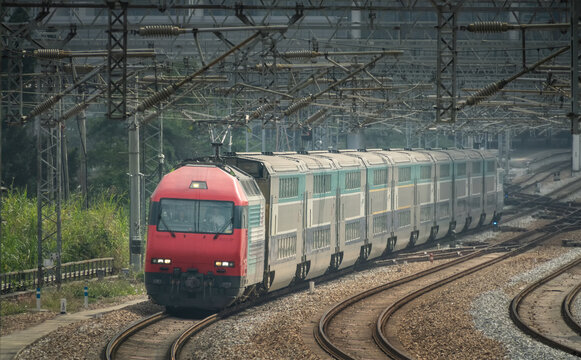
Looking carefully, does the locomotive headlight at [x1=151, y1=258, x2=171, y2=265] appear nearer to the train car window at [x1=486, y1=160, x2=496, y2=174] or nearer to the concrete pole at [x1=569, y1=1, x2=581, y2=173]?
the concrete pole at [x1=569, y1=1, x2=581, y2=173]

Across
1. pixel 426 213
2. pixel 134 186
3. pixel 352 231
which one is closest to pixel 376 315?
pixel 352 231

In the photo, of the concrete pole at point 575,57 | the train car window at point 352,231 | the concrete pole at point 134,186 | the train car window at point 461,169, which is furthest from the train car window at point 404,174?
the concrete pole at point 575,57

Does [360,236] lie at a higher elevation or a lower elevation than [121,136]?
lower

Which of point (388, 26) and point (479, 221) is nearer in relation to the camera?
point (388, 26)

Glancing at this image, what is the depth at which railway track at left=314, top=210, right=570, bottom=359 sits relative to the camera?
20.1 m

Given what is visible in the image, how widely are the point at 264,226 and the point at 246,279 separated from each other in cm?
207

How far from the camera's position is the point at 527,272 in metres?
35.3

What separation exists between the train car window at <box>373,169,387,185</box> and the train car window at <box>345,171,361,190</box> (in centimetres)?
186

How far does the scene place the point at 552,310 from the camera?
86.6ft

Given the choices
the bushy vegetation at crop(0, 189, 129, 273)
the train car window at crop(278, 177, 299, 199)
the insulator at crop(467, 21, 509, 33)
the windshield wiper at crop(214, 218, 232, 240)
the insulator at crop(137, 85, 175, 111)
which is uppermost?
the insulator at crop(467, 21, 509, 33)

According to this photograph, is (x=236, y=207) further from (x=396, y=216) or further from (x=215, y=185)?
(x=396, y=216)

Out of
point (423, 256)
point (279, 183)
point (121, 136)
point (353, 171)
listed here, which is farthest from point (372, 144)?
point (279, 183)

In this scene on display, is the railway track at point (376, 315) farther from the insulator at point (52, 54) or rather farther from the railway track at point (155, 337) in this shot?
the insulator at point (52, 54)

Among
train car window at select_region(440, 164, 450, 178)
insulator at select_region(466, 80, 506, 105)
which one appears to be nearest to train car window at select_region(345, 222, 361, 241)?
insulator at select_region(466, 80, 506, 105)
